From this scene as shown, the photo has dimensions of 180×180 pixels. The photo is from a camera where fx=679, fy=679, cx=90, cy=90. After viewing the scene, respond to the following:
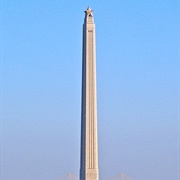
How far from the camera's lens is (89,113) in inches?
2151

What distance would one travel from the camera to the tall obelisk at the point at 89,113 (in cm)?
5422

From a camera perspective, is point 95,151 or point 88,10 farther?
point 88,10

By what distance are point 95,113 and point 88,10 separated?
9.27 meters

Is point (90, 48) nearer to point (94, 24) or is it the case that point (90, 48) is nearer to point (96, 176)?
point (94, 24)

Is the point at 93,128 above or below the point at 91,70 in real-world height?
below

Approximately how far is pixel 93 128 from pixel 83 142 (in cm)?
149

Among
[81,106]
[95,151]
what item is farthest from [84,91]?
[95,151]

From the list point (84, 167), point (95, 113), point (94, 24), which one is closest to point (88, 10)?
point (94, 24)

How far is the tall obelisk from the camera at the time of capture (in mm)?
54219

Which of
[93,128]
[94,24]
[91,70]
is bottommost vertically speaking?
[93,128]

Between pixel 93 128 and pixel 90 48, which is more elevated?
pixel 90 48

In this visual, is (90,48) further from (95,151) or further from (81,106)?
(95,151)

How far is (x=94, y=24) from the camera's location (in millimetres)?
56875

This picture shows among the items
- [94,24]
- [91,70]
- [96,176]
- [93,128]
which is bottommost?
[96,176]
